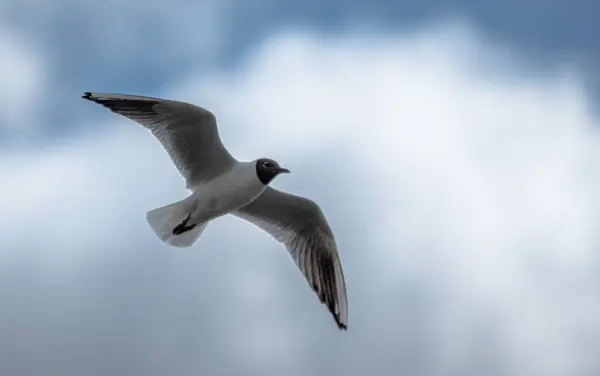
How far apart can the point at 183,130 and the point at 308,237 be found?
182cm

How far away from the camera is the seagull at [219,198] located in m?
9.87

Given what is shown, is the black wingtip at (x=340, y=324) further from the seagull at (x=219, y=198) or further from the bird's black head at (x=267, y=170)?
the bird's black head at (x=267, y=170)

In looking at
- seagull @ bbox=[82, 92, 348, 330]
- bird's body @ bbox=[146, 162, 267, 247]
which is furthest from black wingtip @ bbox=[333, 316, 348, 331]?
bird's body @ bbox=[146, 162, 267, 247]

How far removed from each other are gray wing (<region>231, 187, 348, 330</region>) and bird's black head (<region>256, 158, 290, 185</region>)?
73 centimetres

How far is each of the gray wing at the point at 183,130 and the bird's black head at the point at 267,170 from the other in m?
0.43

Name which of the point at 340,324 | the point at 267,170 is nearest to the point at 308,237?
the point at 340,324

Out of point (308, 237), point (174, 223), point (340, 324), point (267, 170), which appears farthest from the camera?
point (308, 237)

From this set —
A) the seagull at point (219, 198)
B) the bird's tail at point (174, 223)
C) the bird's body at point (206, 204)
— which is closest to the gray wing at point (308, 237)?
the seagull at point (219, 198)

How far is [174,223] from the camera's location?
33.2 ft

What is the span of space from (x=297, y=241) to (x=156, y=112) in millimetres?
2090

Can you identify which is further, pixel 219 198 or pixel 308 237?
pixel 308 237

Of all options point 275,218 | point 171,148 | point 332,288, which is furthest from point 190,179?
point 332,288

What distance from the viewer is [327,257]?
1079 cm

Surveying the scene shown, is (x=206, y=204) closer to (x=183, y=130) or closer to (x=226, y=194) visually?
(x=226, y=194)
